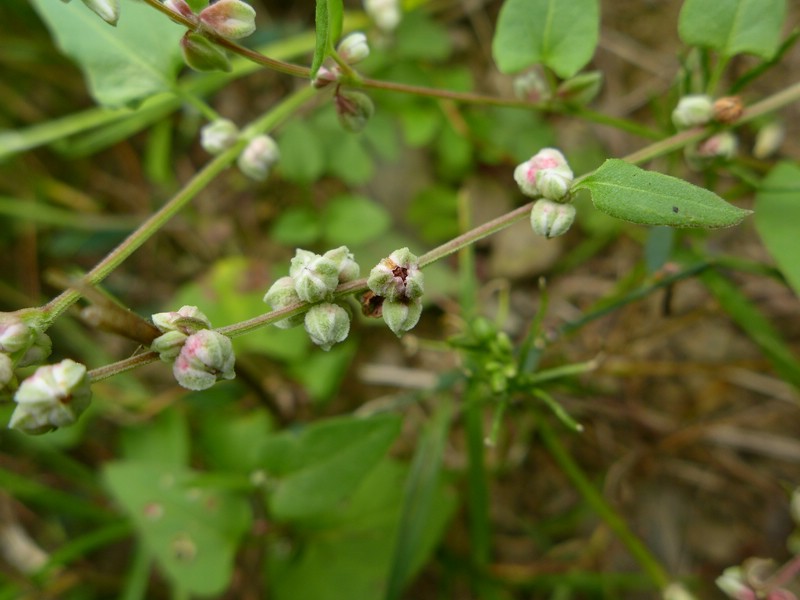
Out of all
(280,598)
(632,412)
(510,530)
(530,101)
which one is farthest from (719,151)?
(280,598)

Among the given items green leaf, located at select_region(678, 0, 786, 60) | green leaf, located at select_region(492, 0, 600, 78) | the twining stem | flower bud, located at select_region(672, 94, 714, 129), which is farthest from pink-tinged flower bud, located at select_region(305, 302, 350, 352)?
green leaf, located at select_region(678, 0, 786, 60)

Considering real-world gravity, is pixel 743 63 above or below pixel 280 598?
above

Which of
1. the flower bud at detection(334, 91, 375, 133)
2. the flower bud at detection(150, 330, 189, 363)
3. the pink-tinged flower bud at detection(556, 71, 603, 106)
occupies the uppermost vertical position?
the pink-tinged flower bud at detection(556, 71, 603, 106)

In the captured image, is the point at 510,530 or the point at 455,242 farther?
the point at 510,530

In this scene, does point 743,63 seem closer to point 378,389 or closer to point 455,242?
point 378,389

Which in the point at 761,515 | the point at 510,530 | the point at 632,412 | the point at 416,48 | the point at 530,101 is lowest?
the point at 761,515

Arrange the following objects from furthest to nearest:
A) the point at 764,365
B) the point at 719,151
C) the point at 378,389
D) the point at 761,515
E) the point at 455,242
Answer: the point at 378,389 → the point at 761,515 → the point at 764,365 → the point at 719,151 → the point at 455,242

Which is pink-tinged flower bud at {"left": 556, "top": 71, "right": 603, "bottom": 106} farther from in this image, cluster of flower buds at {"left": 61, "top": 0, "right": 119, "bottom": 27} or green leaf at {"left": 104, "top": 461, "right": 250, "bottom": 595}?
green leaf at {"left": 104, "top": 461, "right": 250, "bottom": 595}
